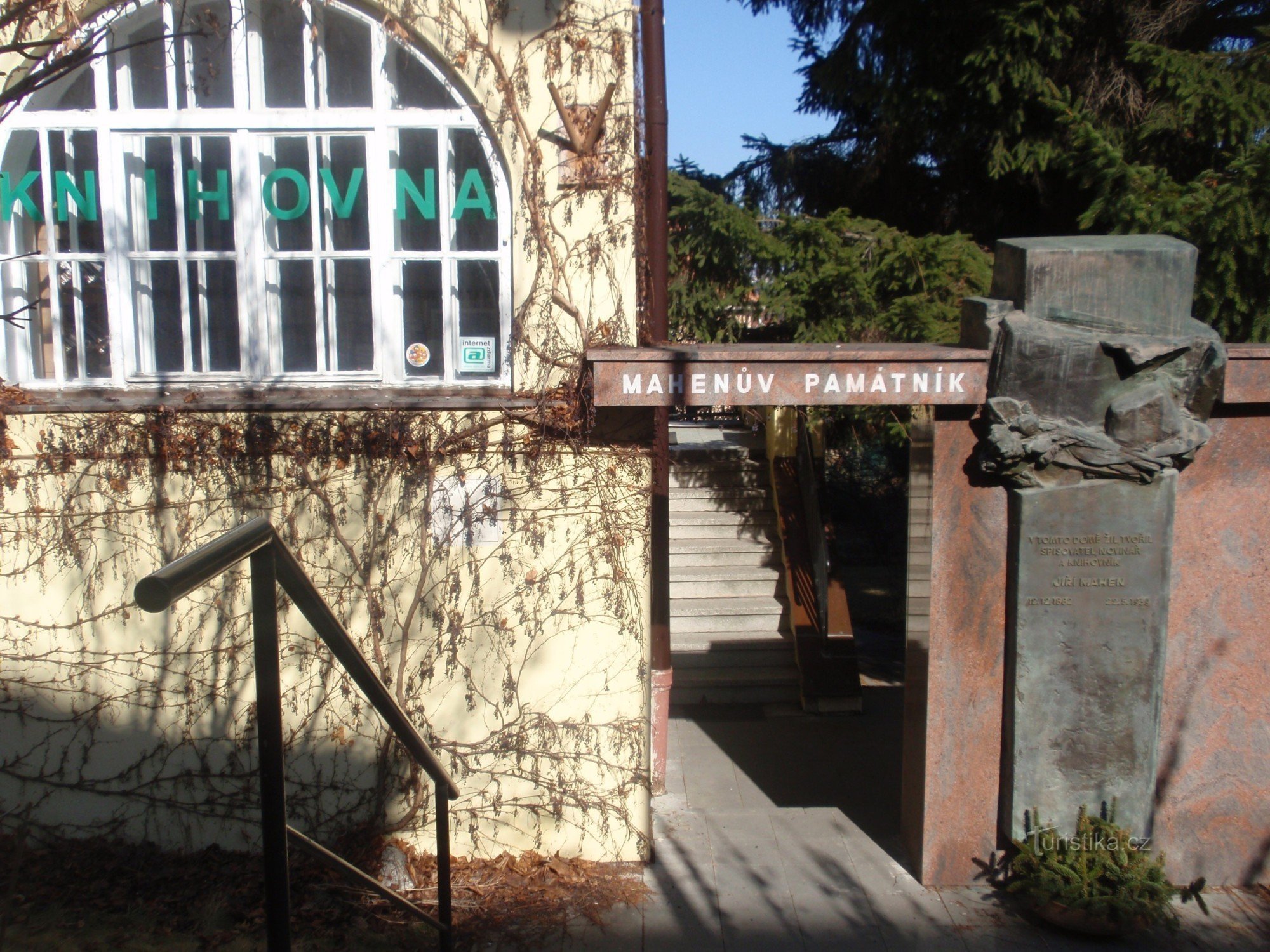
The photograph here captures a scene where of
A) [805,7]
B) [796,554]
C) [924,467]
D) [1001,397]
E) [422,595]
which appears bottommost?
[796,554]

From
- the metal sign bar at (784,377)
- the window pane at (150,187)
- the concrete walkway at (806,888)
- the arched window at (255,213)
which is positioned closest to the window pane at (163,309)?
the arched window at (255,213)

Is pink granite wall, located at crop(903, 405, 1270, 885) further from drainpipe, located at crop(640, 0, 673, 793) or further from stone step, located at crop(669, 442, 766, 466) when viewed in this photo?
stone step, located at crop(669, 442, 766, 466)

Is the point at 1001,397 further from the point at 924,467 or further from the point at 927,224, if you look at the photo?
the point at 927,224

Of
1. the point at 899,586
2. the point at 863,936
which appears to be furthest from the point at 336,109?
the point at 899,586

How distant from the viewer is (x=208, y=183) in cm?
518

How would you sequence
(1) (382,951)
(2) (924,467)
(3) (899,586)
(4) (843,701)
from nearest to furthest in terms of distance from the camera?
1. (1) (382,951)
2. (2) (924,467)
3. (4) (843,701)
4. (3) (899,586)

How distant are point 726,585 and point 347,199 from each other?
5.28 m

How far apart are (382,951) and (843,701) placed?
474cm

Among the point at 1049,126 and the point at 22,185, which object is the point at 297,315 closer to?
the point at 22,185

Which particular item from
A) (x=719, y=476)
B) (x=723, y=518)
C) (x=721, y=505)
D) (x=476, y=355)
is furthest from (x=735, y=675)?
(x=476, y=355)

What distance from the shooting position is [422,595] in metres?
5.17

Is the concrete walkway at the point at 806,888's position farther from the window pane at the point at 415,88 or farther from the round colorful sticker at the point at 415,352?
the window pane at the point at 415,88

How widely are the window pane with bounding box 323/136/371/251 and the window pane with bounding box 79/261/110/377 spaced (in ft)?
4.09

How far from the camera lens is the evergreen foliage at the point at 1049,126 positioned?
246 inches
